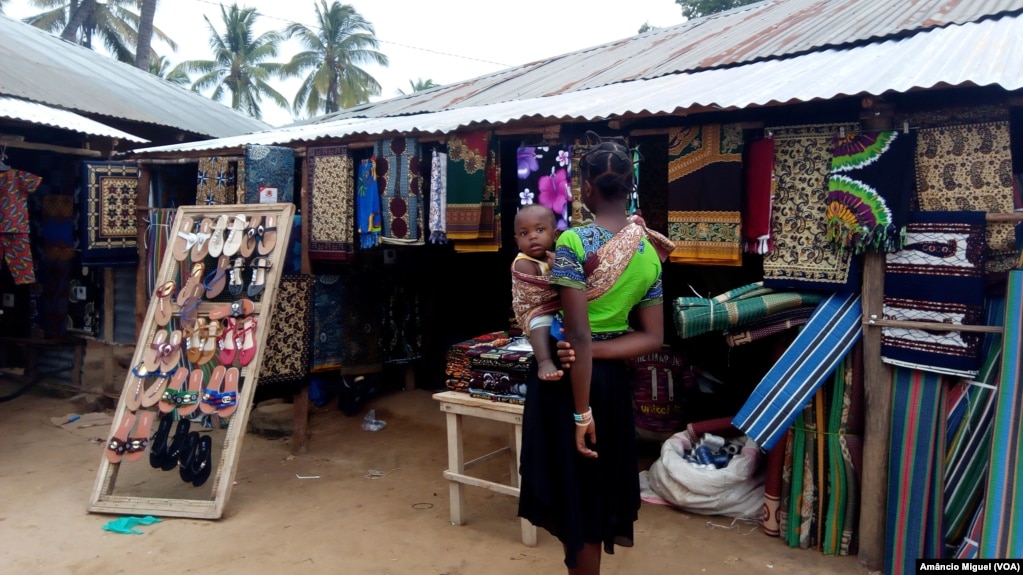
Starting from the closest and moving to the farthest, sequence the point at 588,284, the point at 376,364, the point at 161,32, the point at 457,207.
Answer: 1. the point at 588,284
2. the point at 457,207
3. the point at 376,364
4. the point at 161,32

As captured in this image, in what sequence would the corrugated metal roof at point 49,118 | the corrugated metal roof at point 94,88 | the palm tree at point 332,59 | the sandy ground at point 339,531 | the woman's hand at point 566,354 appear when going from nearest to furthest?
the woman's hand at point 566,354 → the sandy ground at point 339,531 → the corrugated metal roof at point 49,118 → the corrugated metal roof at point 94,88 → the palm tree at point 332,59

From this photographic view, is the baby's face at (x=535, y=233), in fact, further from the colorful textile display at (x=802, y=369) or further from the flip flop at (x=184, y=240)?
the flip flop at (x=184, y=240)

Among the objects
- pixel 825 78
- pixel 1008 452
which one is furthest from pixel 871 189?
pixel 1008 452

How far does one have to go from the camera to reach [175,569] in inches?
140

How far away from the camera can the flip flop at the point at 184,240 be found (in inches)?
195

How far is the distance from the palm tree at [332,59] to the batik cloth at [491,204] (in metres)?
19.7

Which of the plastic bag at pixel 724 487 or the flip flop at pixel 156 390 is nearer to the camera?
the plastic bag at pixel 724 487

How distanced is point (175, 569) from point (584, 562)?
2.33m

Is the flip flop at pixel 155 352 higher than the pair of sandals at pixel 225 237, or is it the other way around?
the pair of sandals at pixel 225 237

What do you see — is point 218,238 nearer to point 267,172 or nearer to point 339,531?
point 267,172

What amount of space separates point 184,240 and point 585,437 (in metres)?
3.81

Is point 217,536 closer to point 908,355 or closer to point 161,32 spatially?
point 908,355

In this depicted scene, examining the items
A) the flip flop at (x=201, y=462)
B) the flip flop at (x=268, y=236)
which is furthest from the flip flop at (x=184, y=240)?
the flip flop at (x=201, y=462)

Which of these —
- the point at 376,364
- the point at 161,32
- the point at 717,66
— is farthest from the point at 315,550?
the point at 161,32
